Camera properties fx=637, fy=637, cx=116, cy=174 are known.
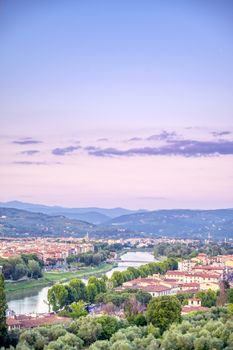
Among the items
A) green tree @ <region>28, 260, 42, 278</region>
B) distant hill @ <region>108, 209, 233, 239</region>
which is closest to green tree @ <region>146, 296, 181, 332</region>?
green tree @ <region>28, 260, 42, 278</region>

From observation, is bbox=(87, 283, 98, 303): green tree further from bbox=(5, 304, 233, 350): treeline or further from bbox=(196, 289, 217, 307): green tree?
bbox=(5, 304, 233, 350): treeline

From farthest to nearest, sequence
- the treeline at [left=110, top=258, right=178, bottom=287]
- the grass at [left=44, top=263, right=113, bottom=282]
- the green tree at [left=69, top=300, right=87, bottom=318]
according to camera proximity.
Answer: the grass at [left=44, top=263, right=113, bottom=282] < the treeline at [left=110, top=258, right=178, bottom=287] < the green tree at [left=69, top=300, right=87, bottom=318]

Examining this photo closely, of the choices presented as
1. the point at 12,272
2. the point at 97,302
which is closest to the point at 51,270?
the point at 12,272

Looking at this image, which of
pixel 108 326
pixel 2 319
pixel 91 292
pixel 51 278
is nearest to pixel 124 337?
pixel 108 326

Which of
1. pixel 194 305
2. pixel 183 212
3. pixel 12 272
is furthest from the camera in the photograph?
pixel 183 212

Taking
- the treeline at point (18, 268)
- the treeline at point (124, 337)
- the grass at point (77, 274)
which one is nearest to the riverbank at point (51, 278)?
the grass at point (77, 274)

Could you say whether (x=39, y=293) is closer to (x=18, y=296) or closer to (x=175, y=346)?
(x=18, y=296)

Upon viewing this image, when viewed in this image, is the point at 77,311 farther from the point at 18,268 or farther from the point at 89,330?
the point at 18,268
